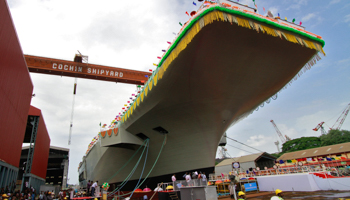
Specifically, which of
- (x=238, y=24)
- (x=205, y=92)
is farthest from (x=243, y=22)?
(x=205, y=92)

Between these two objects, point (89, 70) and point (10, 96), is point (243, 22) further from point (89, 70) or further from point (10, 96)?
point (89, 70)

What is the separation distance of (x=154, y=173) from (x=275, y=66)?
29.5 ft

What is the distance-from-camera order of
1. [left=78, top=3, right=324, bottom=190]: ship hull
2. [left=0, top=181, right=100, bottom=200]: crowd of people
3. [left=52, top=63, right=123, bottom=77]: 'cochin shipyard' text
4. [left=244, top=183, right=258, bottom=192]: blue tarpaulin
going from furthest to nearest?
[left=52, top=63, right=123, bottom=77]: 'cochin shipyard' text → [left=244, top=183, right=258, bottom=192]: blue tarpaulin → [left=0, top=181, right=100, bottom=200]: crowd of people → [left=78, top=3, right=324, bottom=190]: ship hull

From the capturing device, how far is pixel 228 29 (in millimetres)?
6738

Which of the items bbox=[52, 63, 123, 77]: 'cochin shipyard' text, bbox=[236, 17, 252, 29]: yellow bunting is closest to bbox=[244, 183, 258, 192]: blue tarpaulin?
bbox=[236, 17, 252, 29]: yellow bunting

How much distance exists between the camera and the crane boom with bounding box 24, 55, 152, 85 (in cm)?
1424

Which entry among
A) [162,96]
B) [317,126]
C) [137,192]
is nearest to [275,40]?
[162,96]

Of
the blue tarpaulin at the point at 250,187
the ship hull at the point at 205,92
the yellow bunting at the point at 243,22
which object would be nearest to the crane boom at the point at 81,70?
the ship hull at the point at 205,92

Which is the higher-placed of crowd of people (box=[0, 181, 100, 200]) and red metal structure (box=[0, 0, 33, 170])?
red metal structure (box=[0, 0, 33, 170])

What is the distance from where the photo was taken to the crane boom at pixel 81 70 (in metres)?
14.2

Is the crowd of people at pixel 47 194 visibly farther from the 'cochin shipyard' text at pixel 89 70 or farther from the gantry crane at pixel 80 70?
the 'cochin shipyard' text at pixel 89 70

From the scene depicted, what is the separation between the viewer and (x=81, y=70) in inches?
595

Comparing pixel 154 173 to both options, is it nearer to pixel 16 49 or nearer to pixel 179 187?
pixel 179 187

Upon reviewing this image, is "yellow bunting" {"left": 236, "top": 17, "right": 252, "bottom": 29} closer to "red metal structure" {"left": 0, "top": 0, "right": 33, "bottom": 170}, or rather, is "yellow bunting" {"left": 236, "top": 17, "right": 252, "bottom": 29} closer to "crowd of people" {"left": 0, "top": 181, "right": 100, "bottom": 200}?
"red metal structure" {"left": 0, "top": 0, "right": 33, "bottom": 170}
